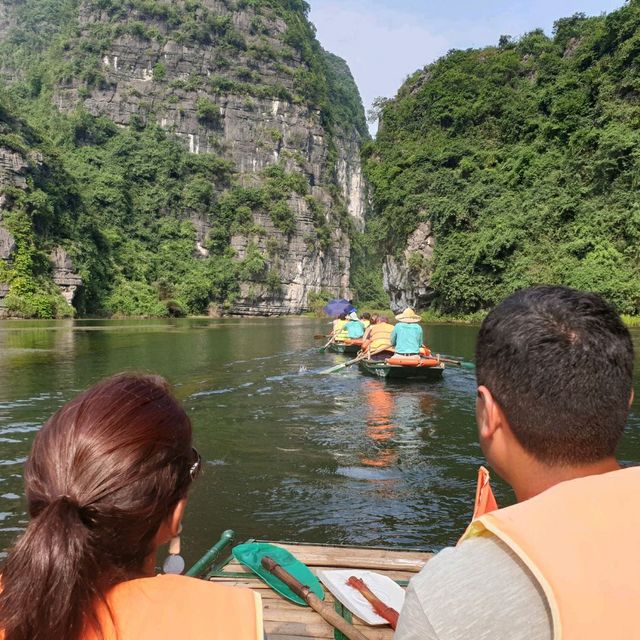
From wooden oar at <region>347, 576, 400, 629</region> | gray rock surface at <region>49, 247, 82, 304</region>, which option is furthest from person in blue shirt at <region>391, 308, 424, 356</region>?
gray rock surface at <region>49, 247, 82, 304</region>

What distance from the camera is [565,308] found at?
44.9 inches

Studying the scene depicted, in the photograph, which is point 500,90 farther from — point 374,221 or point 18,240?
point 18,240

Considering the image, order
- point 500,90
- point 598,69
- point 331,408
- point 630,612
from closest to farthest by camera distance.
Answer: point 630,612, point 331,408, point 598,69, point 500,90

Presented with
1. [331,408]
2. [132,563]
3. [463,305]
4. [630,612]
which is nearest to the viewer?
[630,612]

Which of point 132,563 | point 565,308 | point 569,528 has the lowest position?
point 132,563

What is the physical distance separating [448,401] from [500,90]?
30903 millimetres

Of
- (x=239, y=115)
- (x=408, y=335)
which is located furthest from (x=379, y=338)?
(x=239, y=115)

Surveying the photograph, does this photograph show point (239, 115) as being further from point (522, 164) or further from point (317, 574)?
point (317, 574)

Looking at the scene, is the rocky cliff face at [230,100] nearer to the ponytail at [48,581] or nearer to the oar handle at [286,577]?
the oar handle at [286,577]

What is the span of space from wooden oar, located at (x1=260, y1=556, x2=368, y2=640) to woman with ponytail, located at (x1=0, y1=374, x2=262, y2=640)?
106 cm

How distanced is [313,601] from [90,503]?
1.46m

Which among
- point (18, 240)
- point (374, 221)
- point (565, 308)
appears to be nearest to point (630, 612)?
point (565, 308)

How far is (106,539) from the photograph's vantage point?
102 cm

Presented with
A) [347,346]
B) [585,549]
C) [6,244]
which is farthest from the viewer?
[6,244]
